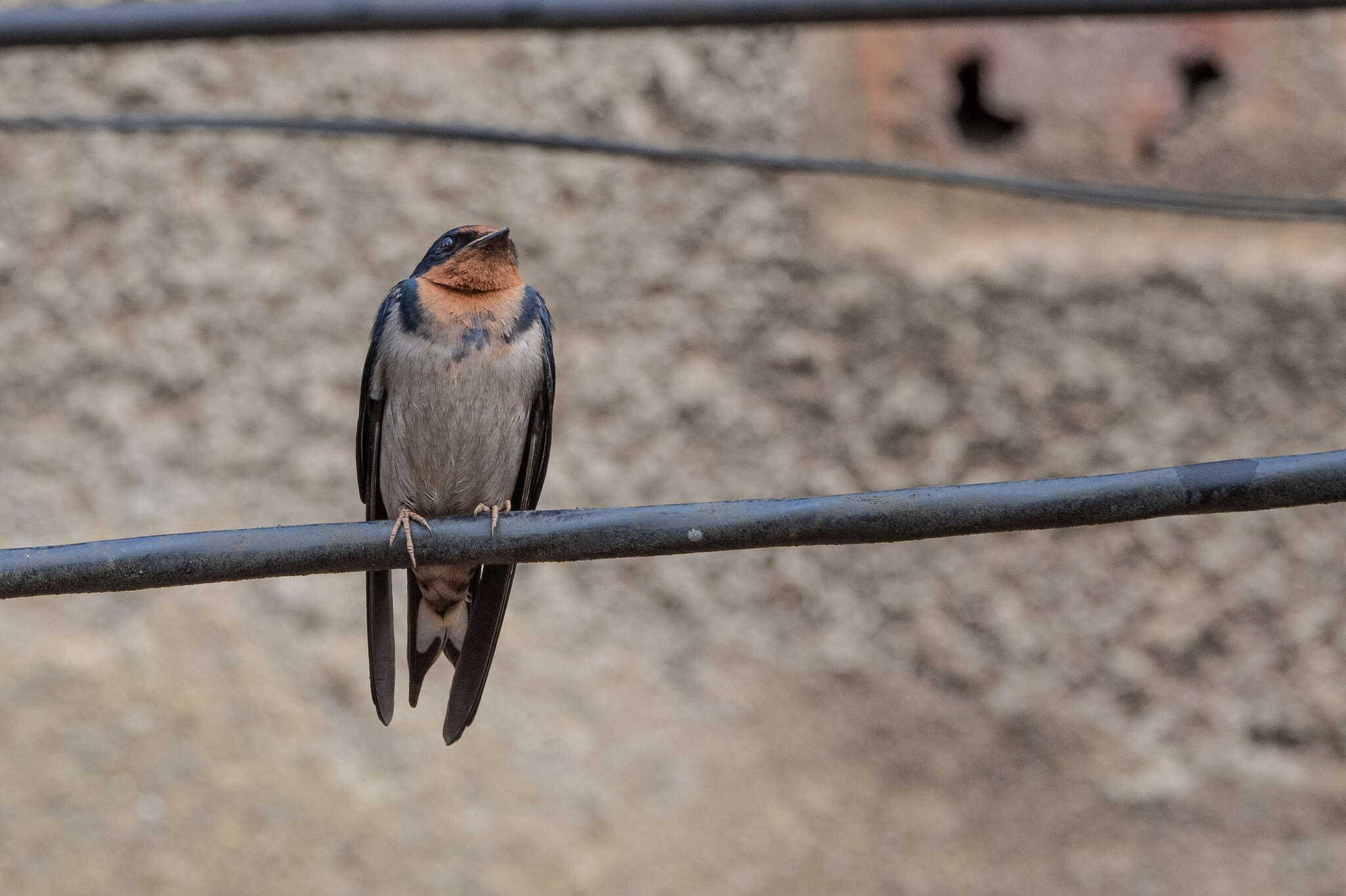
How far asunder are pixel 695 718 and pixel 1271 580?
5.05ft

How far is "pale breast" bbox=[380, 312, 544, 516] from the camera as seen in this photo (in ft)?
7.31

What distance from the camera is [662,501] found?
3410 mm

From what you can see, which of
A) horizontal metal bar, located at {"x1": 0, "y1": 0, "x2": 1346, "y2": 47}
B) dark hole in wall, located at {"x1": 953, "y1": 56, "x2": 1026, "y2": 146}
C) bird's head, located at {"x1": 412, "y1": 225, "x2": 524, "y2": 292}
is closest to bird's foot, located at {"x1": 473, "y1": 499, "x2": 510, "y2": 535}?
bird's head, located at {"x1": 412, "y1": 225, "x2": 524, "y2": 292}

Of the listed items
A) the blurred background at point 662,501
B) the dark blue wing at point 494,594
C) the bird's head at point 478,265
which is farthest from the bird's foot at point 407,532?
the blurred background at point 662,501

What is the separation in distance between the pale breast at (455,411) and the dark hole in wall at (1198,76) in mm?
2528

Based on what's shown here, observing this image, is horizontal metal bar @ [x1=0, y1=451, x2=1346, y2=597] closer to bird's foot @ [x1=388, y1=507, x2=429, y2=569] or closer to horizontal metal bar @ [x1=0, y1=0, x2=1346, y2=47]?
bird's foot @ [x1=388, y1=507, x2=429, y2=569]

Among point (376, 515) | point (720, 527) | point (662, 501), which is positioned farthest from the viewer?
point (662, 501)

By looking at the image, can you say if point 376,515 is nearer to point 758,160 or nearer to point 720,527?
point 758,160

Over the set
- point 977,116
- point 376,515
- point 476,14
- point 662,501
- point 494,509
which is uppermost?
point 476,14

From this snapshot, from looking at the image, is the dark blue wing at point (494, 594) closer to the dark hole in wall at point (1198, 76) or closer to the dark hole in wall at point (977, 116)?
the dark hole in wall at point (977, 116)

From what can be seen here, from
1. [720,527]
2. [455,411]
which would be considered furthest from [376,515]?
[720,527]

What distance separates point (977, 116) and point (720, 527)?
116 inches

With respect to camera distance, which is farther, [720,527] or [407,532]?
[407,532]

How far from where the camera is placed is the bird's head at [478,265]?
7.49ft
